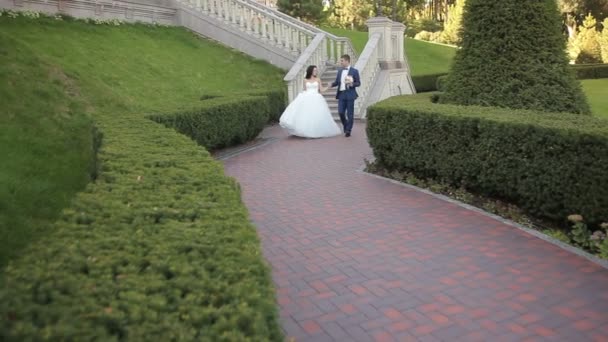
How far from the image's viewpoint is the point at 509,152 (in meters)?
6.66

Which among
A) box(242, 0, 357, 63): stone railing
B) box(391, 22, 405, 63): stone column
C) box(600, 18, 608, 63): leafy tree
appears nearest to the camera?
box(391, 22, 405, 63): stone column

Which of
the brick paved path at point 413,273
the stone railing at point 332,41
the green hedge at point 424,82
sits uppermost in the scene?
the stone railing at point 332,41

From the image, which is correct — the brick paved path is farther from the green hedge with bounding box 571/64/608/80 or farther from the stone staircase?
the green hedge with bounding box 571/64/608/80

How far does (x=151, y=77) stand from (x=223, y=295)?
13.7m

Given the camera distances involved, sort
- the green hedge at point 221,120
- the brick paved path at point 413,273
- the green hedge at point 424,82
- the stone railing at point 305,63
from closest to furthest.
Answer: the brick paved path at point 413,273, the green hedge at point 221,120, the stone railing at point 305,63, the green hedge at point 424,82

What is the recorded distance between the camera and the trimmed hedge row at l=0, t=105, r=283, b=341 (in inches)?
86.9

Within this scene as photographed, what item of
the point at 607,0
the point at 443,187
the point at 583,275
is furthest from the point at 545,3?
the point at 607,0

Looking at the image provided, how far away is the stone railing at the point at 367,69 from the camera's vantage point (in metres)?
16.8

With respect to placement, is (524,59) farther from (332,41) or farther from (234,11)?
(234,11)

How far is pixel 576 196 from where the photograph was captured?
18.9 ft

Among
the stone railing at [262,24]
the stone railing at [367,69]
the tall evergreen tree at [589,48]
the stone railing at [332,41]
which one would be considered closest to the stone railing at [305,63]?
the stone railing at [332,41]

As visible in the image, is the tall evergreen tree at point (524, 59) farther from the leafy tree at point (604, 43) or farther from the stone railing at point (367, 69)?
the leafy tree at point (604, 43)

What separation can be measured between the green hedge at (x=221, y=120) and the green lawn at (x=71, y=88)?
529 mm

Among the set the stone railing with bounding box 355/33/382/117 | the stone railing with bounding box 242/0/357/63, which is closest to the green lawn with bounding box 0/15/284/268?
the stone railing with bounding box 242/0/357/63
